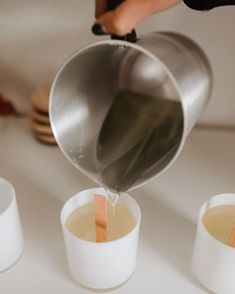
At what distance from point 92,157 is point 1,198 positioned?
0.17 m

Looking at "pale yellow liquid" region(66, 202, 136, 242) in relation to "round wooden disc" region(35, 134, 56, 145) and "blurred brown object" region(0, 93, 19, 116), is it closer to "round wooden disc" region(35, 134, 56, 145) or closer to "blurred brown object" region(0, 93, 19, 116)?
"round wooden disc" region(35, 134, 56, 145)

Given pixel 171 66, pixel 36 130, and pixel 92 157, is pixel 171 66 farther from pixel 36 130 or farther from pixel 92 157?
pixel 36 130

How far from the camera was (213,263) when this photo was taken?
540 millimetres

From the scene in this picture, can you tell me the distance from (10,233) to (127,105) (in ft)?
0.73

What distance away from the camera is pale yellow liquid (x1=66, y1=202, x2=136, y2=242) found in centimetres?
59

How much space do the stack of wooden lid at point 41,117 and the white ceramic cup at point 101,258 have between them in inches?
8.9

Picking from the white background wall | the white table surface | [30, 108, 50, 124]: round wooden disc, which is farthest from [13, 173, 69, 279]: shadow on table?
the white background wall

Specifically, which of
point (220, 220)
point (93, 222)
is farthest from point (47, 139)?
point (220, 220)

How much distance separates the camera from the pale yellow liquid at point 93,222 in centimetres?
59

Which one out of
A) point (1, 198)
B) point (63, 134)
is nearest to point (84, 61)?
point (63, 134)

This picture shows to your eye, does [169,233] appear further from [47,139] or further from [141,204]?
[47,139]

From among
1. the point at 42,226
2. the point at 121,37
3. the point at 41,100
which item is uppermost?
the point at 121,37

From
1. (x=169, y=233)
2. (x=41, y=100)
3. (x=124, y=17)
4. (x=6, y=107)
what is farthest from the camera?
(x=6, y=107)

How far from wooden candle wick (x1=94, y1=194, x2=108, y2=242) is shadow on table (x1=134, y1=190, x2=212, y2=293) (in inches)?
3.9
